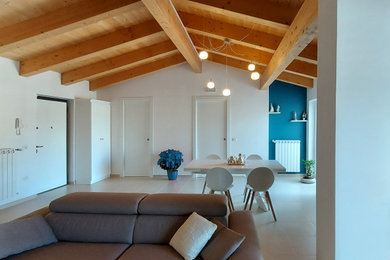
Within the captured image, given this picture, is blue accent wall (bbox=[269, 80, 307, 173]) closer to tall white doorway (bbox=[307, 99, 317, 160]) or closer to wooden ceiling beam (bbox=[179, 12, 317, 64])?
tall white doorway (bbox=[307, 99, 317, 160])

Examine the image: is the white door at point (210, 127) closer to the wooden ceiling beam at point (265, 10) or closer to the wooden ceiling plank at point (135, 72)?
the wooden ceiling plank at point (135, 72)

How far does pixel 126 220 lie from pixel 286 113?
220 inches

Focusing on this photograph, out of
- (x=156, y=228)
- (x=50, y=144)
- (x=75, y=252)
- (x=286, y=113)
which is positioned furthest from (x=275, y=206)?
(x=50, y=144)

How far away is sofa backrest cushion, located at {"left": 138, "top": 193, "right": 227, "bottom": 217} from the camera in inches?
87.4

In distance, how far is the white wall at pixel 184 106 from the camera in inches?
267

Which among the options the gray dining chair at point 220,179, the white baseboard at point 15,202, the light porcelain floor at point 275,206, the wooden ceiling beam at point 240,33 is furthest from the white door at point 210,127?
the white baseboard at point 15,202

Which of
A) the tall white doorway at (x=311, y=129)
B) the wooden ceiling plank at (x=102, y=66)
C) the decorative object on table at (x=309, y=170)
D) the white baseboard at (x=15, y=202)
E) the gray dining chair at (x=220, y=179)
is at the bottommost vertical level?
the white baseboard at (x=15, y=202)

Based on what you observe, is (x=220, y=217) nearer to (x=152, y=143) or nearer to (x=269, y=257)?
(x=269, y=257)

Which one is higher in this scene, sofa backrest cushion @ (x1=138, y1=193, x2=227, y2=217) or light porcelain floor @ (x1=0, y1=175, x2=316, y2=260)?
sofa backrest cushion @ (x1=138, y1=193, x2=227, y2=217)

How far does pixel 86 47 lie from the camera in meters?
4.66

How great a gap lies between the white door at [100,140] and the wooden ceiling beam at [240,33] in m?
3.23

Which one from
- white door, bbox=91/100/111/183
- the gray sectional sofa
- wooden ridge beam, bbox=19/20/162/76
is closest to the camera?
the gray sectional sofa

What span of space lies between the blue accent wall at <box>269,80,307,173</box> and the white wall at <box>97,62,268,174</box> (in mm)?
224

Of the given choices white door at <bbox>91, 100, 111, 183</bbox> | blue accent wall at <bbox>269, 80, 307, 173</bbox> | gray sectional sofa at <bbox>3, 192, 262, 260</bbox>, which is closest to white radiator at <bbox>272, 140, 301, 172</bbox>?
blue accent wall at <bbox>269, 80, 307, 173</bbox>
